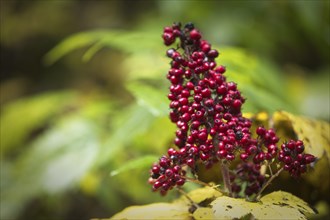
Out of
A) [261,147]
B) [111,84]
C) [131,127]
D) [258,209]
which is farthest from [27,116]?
[258,209]

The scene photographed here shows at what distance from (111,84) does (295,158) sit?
280 cm

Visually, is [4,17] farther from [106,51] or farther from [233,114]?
[233,114]

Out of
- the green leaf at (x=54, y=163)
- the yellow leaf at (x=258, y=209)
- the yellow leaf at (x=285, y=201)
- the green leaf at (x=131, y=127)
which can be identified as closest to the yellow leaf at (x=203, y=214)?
the yellow leaf at (x=258, y=209)

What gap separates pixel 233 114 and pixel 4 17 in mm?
3466

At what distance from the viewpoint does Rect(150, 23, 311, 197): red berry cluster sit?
943mm

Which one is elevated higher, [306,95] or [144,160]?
[306,95]

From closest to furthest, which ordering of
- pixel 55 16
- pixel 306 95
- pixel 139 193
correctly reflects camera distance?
pixel 139 193
pixel 306 95
pixel 55 16

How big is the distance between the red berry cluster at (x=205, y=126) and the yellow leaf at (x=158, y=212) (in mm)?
58

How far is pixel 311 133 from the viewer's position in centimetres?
112

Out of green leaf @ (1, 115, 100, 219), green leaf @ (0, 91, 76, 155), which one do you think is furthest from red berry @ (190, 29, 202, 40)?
green leaf @ (0, 91, 76, 155)

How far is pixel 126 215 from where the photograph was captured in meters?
1.01

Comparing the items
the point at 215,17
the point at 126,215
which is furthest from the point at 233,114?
the point at 215,17

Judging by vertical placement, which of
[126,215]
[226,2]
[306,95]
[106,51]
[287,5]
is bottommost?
[126,215]

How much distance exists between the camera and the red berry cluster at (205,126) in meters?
0.94
